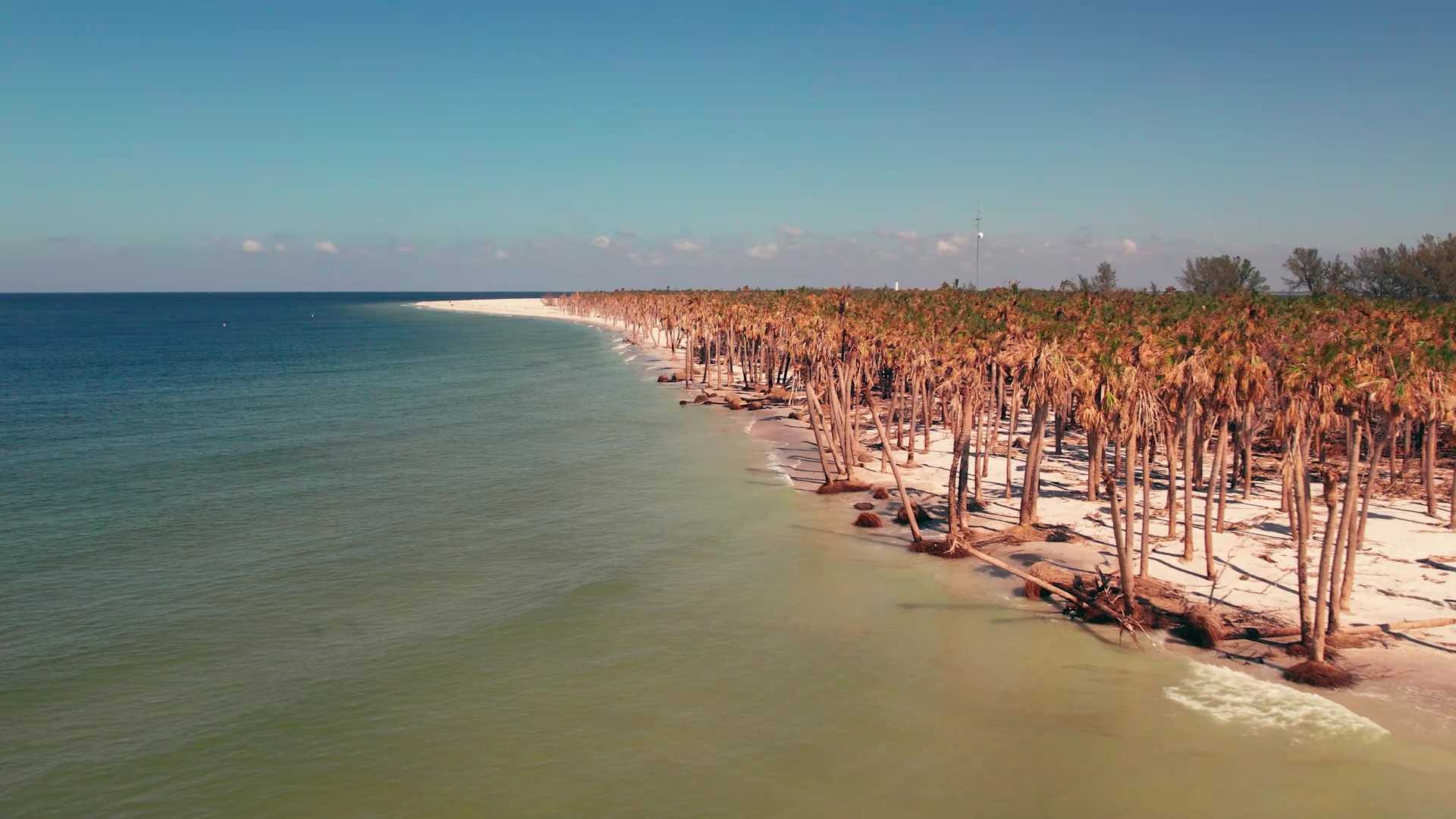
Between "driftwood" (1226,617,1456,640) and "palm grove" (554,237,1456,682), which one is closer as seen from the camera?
"palm grove" (554,237,1456,682)

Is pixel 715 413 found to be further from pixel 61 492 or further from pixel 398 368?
pixel 398 368

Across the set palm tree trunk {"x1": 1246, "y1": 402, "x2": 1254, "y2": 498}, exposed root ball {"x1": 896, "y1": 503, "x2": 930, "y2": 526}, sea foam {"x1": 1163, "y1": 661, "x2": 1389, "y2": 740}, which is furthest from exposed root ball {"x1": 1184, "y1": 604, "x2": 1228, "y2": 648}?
exposed root ball {"x1": 896, "y1": 503, "x2": 930, "y2": 526}

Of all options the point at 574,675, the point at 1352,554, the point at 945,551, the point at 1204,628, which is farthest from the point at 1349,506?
the point at 574,675

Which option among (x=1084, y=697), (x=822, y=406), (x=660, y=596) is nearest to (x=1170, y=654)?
(x=1084, y=697)

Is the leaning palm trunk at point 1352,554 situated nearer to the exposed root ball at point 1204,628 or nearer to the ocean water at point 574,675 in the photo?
the exposed root ball at point 1204,628

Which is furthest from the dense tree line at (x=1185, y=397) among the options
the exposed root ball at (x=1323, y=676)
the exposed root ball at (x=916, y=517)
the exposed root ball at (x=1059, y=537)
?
the exposed root ball at (x=916, y=517)

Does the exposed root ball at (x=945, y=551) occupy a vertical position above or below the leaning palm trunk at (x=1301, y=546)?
below

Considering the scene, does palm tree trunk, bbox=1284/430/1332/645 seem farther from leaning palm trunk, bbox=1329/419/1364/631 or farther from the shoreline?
the shoreline

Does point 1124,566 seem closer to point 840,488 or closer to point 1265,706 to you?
point 1265,706
